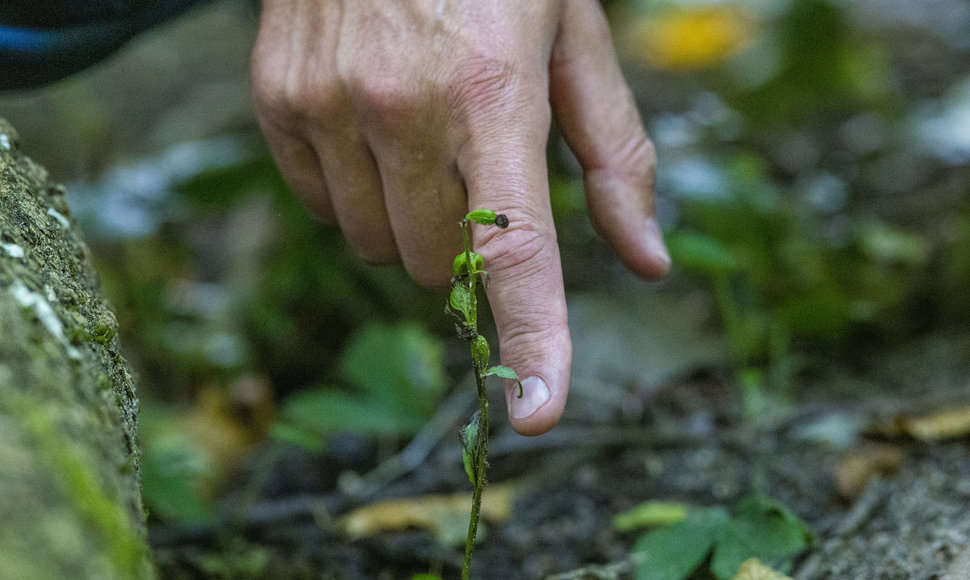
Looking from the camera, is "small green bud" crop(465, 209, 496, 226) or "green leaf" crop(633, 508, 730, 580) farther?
"green leaf" crop(633, 508, 730, 580)

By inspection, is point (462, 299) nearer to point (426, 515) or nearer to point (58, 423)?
point (58, 423)

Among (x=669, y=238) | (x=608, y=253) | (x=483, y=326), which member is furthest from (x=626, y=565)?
(x=608, y=253)

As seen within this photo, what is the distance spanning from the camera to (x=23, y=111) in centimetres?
292

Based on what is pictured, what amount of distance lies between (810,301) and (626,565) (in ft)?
2.82

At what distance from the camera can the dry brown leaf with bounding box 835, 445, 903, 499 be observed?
50.7 inches

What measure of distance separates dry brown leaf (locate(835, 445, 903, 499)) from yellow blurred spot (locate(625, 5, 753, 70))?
102 inches

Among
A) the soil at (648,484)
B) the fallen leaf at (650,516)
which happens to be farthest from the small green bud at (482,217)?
the fallen leaf at (650,516)

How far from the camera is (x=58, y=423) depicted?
53 cm

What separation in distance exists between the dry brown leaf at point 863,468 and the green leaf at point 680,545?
313 millimetres

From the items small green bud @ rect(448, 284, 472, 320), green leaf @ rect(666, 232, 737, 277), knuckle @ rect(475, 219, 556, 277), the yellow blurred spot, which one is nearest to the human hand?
knuckle @ rect(475, 219, 556, 277)

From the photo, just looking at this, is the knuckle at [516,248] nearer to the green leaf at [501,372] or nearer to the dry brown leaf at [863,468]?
the green leaf at [501,372]

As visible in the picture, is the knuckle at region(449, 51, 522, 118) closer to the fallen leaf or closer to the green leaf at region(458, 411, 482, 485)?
the green leaf at region(458, 411, 482, 485)

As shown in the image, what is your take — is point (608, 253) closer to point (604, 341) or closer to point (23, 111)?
point (604, 341)

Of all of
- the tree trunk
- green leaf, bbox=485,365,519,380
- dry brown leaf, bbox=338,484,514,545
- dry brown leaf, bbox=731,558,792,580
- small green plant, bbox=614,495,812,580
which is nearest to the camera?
the tree trunk
